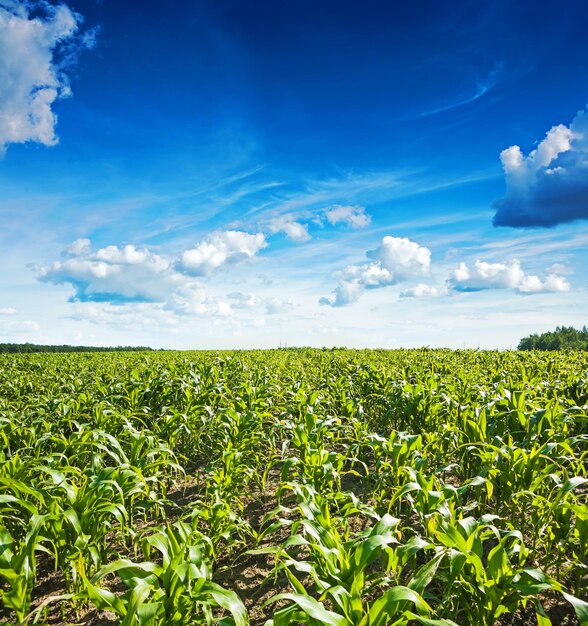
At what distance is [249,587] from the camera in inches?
133

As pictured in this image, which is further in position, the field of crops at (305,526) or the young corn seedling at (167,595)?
the field of crops at (305,526)

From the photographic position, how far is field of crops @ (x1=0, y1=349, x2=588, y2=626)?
225cm

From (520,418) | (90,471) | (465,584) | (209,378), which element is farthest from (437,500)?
(209,378)

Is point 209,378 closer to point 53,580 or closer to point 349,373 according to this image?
point 349,373

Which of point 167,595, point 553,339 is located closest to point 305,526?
point 167,595

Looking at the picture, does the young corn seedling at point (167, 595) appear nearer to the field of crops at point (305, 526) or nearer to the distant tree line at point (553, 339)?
the field of crops at point (305, 526)

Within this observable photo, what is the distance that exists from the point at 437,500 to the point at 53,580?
3325mm

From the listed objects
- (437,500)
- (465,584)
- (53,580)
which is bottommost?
(53,580)

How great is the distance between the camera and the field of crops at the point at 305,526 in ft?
7.39

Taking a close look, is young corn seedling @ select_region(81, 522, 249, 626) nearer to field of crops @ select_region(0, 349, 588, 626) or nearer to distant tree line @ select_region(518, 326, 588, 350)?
field of crops @ select_region(0, 349, 588, 626)

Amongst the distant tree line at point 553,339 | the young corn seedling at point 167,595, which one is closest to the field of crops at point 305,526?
the young corn seedling at point 167,595

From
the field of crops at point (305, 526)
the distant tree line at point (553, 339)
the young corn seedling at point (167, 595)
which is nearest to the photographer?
the young corn seedling at point (167, 595)

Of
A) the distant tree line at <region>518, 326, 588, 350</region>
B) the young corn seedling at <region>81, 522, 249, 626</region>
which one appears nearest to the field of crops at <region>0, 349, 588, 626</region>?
the young corn seedling at <region>81, 522, 249, 626</region>

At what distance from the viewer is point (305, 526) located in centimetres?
262
